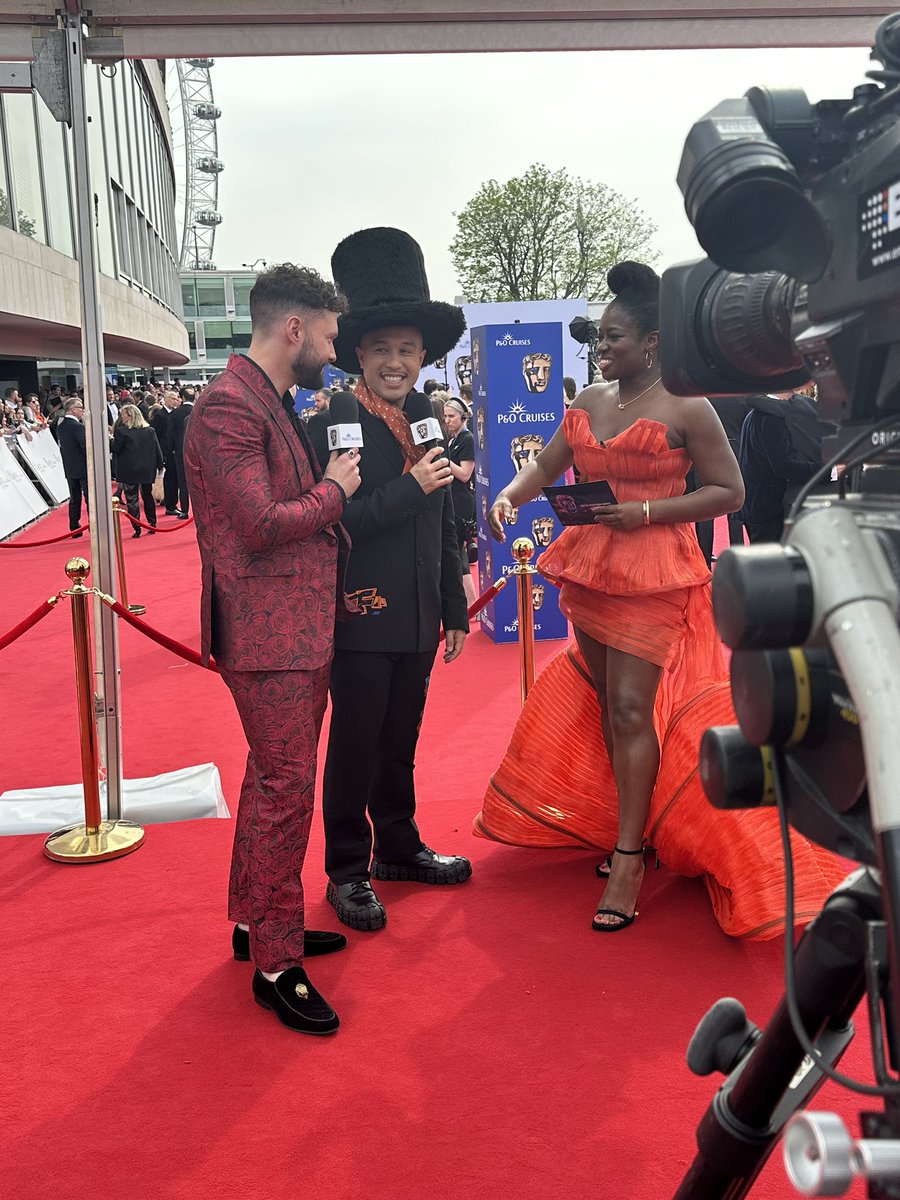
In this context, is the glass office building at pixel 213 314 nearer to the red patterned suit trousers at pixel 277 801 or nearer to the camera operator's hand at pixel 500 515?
the camera operator's hand at pixel 500 515

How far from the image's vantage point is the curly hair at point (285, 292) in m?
2.83

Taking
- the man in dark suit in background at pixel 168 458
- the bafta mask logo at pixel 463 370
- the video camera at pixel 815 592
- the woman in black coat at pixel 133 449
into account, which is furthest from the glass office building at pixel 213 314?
the video camera at pixel 815 592

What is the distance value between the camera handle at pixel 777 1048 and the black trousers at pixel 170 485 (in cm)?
1531

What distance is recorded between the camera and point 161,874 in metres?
3.82

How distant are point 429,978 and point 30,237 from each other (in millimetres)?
20264

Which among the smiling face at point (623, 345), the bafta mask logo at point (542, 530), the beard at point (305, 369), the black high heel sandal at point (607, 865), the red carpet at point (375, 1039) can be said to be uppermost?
the smiling face at point (623, 345)

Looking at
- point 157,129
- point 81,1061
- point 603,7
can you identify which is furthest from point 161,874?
point 157,129

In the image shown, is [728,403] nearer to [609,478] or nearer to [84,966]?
[609,478]

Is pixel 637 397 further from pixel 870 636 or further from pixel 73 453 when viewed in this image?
pixel 73 453

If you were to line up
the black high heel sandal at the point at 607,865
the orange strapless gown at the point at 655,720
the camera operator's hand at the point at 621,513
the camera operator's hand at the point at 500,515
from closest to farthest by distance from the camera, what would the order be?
the orange strapless gown at the point at 655,720
the camera operator's hand at the point at 621,513
the camera operator's hand at the point at 500,515
the black high heel sandal at the point at 607,865

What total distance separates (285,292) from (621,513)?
1.15 meters

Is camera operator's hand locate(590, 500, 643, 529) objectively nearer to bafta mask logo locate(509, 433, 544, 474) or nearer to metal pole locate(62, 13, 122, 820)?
metal pole locate(62, 13, 122, 820)

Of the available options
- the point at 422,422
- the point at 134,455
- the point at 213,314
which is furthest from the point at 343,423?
the point at 213,314

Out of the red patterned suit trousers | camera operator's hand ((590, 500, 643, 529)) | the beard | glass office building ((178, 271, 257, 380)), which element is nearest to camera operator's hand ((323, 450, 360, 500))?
the beard
